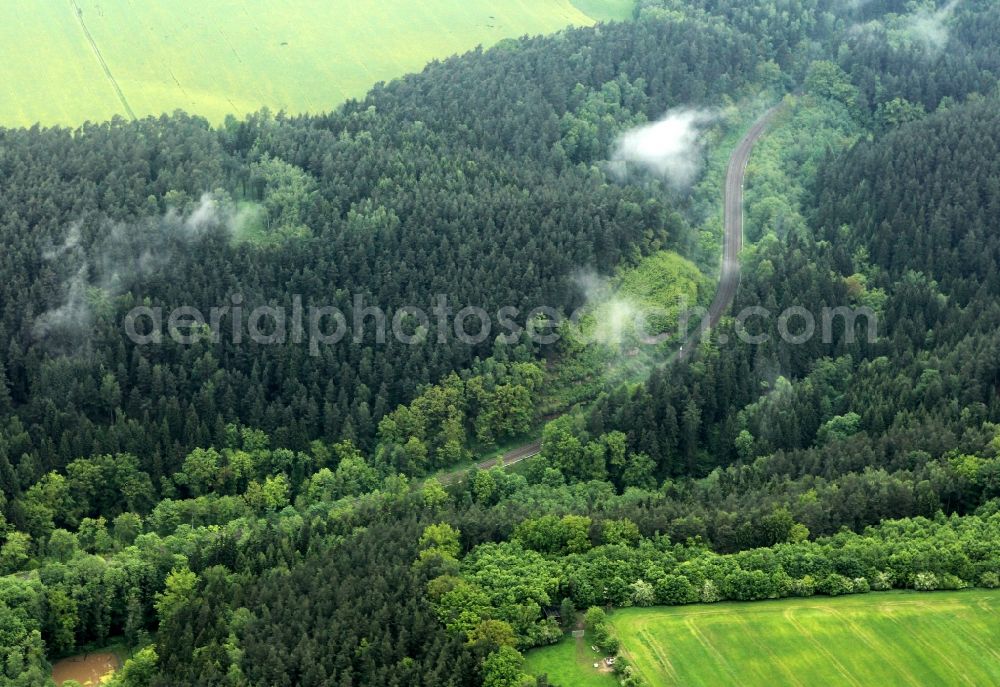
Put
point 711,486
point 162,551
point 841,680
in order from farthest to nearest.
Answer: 1. point 711,486
2. point 162,551
3. point 841,680

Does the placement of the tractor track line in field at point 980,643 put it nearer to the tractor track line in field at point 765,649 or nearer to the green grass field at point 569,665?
the tractor track line in field at point 765,649

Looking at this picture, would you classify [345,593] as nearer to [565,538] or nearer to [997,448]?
[565,538]

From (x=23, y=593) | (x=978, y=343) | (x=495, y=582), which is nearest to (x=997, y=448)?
(x=978, y=343)

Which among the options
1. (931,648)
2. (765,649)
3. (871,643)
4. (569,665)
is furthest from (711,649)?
(931,648)

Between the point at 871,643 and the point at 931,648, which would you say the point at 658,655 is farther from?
the point at 931,648

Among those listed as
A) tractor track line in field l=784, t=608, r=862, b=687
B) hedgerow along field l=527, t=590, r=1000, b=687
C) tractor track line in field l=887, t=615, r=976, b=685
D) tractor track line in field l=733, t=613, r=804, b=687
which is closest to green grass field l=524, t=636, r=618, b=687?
hedgerow along field l=527, t=590, r=1000, b=687

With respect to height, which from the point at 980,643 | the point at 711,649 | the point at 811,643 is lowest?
the point at 980,643

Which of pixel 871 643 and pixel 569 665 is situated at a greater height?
pixel 569 665

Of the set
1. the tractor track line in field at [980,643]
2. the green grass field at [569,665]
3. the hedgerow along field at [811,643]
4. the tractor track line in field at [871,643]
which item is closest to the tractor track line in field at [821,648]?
the hedgerow along field at [811,643]
